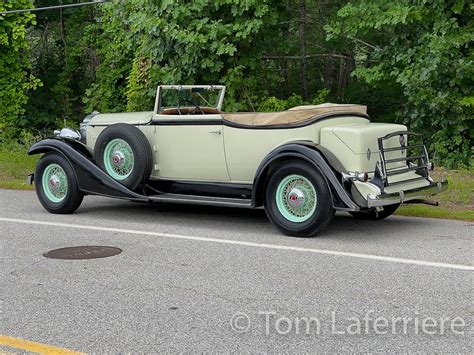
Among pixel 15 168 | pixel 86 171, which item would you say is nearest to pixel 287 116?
pixel 86 171

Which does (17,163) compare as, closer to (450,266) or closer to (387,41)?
(387,41)

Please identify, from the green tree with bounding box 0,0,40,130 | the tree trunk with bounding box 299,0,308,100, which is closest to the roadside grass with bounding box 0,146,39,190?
the green tree with bounding box 0,0,40,130

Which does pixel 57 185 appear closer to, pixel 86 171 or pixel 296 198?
pixel 86 171

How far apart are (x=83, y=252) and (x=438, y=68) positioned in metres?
8.58

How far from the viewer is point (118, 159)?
904 cm

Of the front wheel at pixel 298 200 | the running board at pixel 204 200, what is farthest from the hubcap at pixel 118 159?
the front wheel at pixel 298 200

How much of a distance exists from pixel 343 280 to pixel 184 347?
1.97m

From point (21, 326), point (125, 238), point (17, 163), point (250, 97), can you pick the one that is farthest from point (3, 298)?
point (250, 97)

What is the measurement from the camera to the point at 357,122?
8414 mm

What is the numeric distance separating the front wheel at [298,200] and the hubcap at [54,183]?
3146 millimetres

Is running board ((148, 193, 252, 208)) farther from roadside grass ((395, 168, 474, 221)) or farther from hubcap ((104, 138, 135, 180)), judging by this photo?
roadside grass ((395, 168, 474, 221))

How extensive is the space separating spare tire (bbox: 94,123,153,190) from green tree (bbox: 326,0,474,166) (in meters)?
6.65

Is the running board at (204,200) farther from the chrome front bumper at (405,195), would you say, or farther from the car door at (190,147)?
the chrome front bumper at (405,195)

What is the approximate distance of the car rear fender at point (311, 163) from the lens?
7340 mm
